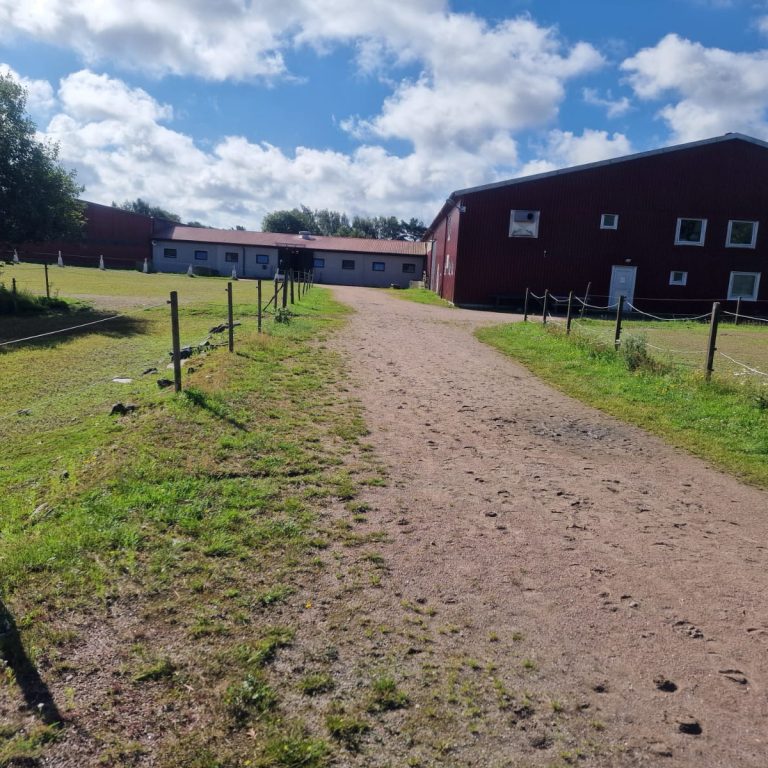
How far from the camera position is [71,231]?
22.9 metres

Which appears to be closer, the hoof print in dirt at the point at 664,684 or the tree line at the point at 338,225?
the hoof print in dirt at the point at 664,684

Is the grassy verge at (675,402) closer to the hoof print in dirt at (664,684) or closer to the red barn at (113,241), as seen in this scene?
the hoof print in dirt at (664,684)

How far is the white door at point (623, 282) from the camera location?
29172 millimetres

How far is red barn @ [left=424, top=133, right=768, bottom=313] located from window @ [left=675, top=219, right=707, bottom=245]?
0.15 ft

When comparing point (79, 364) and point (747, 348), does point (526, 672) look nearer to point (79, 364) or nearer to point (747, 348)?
point (79, 364)

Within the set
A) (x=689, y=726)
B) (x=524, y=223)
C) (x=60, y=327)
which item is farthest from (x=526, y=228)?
(x=689, y=726)

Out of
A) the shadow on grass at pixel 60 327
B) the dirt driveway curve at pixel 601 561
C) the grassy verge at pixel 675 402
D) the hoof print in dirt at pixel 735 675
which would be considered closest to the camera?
the dirt driveway curve at pixel 601 561

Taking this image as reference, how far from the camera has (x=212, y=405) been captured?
7.31 meters

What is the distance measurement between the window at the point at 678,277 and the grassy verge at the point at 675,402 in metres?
18.4

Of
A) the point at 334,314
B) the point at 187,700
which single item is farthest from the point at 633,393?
the point at 334,314

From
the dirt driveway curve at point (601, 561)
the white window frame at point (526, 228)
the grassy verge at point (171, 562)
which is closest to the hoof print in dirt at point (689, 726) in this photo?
the dirt driveway curve at point (601, 561)

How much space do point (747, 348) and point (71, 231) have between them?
22.1 metres

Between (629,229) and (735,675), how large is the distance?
28470 millimetres

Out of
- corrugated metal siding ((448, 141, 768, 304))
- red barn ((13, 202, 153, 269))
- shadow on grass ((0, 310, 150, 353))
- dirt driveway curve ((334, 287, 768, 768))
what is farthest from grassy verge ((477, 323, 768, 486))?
red barn ((13, 202, 153, 269))
